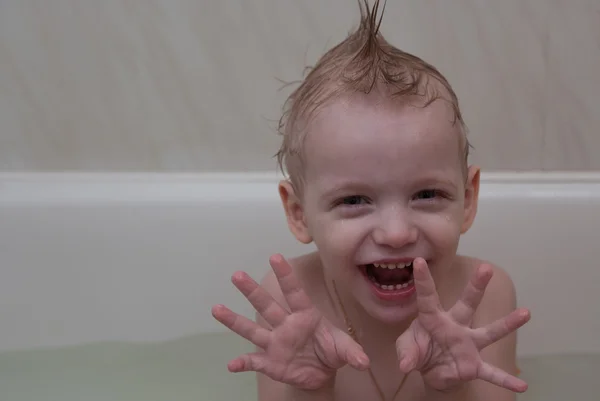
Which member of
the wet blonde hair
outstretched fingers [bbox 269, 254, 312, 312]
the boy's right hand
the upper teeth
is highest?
the wet blonde hair

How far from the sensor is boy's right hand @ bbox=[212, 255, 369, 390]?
0.65m

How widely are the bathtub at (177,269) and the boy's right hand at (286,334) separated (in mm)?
491

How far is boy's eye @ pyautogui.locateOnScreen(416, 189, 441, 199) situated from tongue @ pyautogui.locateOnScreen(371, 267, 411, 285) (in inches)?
3.4

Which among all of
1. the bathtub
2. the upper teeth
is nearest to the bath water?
the bathtub

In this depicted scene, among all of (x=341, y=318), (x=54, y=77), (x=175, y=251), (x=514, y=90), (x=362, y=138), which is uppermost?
(x=54, y=77)

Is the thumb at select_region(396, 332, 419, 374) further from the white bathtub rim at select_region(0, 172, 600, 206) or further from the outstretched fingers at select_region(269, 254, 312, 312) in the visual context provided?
the white bathtub rim at select_region(0, 172, 600, 206)

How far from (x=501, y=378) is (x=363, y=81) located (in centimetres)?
34

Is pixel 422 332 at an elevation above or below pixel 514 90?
below

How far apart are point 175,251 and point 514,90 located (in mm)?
718

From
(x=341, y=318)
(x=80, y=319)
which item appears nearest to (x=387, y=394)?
(x=341, y=318)

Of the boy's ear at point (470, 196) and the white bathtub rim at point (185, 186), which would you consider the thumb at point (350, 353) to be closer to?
the boy's ear at point (470, 196)

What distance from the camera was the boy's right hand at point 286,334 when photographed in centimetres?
65

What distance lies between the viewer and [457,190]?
721mm

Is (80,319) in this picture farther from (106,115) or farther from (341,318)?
(341,318)
